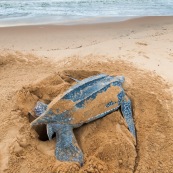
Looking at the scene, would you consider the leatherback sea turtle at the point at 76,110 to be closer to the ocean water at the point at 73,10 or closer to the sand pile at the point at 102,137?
the sand pile at the point at 102,137

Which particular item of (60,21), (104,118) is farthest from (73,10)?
(104,118)

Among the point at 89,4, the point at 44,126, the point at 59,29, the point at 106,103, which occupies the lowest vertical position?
the point at 89,4

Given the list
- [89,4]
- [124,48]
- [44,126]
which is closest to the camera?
[44,126]

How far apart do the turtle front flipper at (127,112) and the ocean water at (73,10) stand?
14.1ft

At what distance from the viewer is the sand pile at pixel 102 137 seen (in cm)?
211

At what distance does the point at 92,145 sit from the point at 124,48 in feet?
7.54

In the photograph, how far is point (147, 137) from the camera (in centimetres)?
239

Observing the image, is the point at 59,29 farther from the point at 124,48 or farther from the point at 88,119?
the point at 88,119

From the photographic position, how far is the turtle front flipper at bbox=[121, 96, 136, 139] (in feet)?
8.11

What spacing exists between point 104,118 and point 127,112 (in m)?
0.25

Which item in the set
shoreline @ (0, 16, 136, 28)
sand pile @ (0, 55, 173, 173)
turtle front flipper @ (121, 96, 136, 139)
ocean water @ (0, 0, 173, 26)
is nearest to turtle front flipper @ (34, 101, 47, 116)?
sand pile @ (0, 55, 173, 173)

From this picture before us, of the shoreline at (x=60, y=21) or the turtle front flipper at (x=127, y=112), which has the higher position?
the turtle front flipper at (x=127, y=112)

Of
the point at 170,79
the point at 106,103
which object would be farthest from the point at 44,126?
the point at 170,79

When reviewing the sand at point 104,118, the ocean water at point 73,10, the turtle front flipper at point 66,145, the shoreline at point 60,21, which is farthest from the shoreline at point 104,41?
the turtle front flipper at point 66,145
